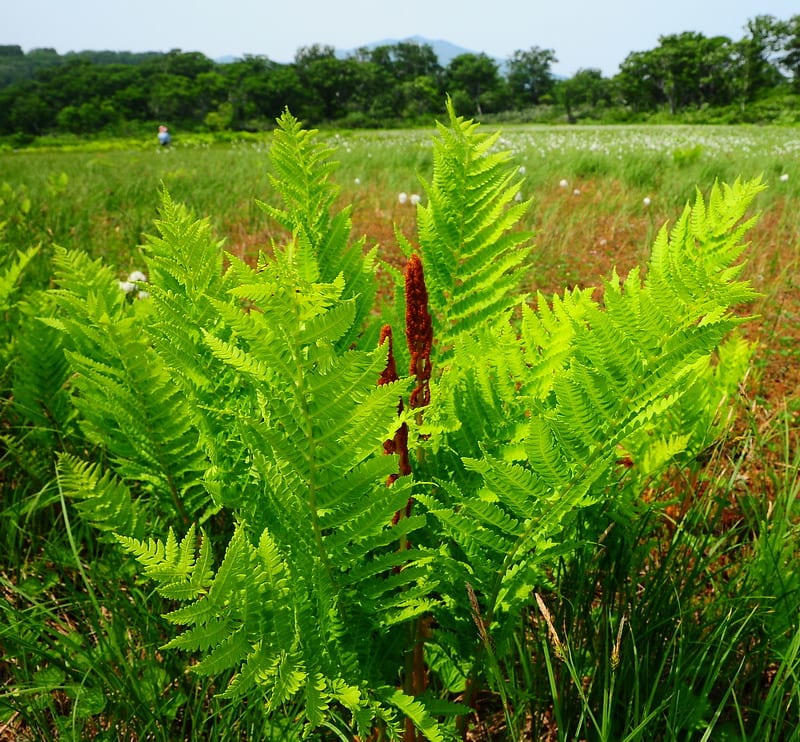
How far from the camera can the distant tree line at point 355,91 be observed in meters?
45.6

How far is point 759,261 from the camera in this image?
3.49 meters

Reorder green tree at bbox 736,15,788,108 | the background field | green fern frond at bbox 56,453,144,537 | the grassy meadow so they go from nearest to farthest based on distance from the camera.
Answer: the grassy meadow → green fern frond at bbox 56,453,144,537 → the background field → green tree at bbox 736,15,788,108

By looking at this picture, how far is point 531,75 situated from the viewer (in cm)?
7100

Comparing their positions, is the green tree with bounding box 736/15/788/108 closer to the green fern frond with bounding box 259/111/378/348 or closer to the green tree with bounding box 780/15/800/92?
the green tree with bounding box 780/15/800/92

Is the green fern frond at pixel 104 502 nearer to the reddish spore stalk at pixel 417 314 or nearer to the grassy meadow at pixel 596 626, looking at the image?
the grassy meadow at pixel 596 626

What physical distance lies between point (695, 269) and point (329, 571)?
481mm

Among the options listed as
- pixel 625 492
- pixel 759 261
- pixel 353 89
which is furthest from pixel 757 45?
pixel 625 492

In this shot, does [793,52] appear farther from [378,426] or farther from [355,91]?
[378,426]

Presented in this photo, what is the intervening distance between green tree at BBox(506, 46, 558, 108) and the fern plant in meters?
75.2

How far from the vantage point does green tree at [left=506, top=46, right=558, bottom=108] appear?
68438mm

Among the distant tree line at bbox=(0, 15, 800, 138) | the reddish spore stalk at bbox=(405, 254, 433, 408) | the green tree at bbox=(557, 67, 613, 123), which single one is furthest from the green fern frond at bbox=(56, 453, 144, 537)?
the green tree at bbox=(557, 67, 613, 123)

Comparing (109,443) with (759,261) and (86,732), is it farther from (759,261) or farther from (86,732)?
(759,261)

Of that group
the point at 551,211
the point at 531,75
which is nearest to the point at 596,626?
the point at 551,211

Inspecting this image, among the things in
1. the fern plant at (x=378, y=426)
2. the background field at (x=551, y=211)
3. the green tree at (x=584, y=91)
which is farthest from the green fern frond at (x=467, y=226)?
the green tree at (x=584, y=91)
